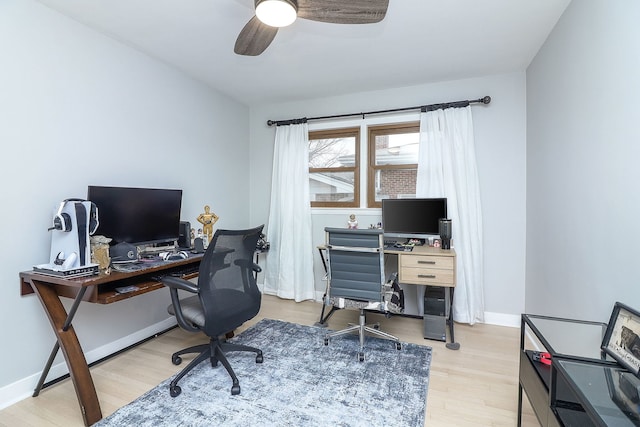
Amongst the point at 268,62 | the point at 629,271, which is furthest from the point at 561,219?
the point at 268,62

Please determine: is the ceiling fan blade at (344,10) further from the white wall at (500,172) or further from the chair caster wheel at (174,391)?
the chair caster wheel at (174,391)

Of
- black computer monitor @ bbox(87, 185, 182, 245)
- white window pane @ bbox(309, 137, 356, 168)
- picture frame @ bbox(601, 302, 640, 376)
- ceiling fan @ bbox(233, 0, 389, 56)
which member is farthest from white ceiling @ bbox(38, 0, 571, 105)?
picture frame @ bbox(601, 302, 640, 376)

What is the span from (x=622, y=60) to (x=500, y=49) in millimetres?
1318

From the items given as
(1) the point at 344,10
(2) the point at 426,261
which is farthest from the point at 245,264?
(1) the point at 344,10

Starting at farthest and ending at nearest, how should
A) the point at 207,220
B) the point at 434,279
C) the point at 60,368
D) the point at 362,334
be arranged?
1. the point at 207,220
2. the point at 434,279
3. the point at 362,334
4. the point at 60,368

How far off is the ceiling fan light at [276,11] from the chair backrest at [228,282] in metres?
1.24

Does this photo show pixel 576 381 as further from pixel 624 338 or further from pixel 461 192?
pixel 461 192

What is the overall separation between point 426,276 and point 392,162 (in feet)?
4.64

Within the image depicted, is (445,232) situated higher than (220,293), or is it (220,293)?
(445,232)

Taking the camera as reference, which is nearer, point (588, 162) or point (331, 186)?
point (588, 162)

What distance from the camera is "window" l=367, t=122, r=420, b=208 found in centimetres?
344

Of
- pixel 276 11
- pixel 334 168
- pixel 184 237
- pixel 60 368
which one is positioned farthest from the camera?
pixel 334 168

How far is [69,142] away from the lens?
85.7 inches

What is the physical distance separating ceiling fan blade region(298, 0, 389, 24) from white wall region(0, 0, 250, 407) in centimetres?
176
